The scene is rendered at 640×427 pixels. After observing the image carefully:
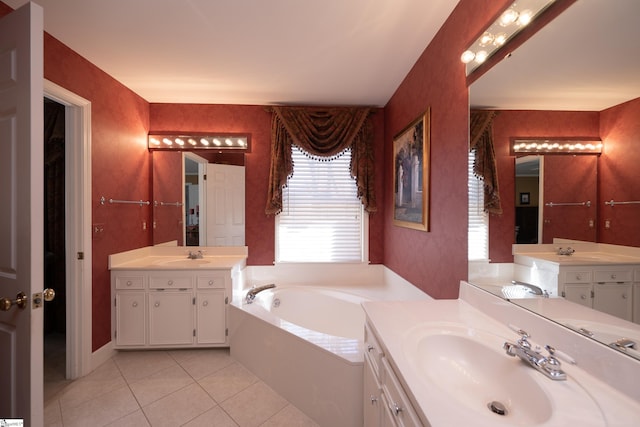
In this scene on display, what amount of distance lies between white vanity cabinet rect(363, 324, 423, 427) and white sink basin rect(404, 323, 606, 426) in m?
0.10

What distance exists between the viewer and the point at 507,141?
1191 millimetres

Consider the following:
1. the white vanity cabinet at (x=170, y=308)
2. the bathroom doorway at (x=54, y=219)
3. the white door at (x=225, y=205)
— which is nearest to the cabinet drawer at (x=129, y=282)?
the white vanity cabinet at (x=170, y=308)

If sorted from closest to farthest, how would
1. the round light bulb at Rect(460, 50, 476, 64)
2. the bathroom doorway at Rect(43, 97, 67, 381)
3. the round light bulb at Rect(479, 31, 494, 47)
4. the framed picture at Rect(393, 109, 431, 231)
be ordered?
1. the round light bulb at Rect(479, 31, 494, 47)
2. the round light bulb at Rect(460, 50, 476, 64)
3. the framed picture at Rect(393, 109, 431, 231)
4. the bathroom doorway at Rect(43, 97, 67, 381)

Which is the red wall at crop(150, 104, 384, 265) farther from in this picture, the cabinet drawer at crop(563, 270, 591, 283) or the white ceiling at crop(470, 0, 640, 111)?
the cabinet drawer at crop(563, 270, 591, 283)

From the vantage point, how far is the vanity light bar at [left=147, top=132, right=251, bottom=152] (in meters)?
2.88

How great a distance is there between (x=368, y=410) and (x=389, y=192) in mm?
2034

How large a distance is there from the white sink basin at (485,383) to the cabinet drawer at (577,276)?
0.32 metres

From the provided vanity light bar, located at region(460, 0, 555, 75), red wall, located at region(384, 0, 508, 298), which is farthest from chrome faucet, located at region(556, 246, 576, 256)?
vanity light bar, located at region(460, 0, 555, 75)

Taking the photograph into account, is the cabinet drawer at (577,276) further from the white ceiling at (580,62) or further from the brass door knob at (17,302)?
the brass door knob at (17,302)

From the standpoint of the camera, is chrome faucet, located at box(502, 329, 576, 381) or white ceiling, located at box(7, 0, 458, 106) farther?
white ceiling, located at box(7, 0, 458, 106)

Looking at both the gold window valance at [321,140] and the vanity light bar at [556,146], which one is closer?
the vanity light bar at [556,146]

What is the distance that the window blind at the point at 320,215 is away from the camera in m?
3.04

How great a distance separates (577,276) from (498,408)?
0.51 metres

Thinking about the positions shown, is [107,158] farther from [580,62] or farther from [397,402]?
[580,62]
